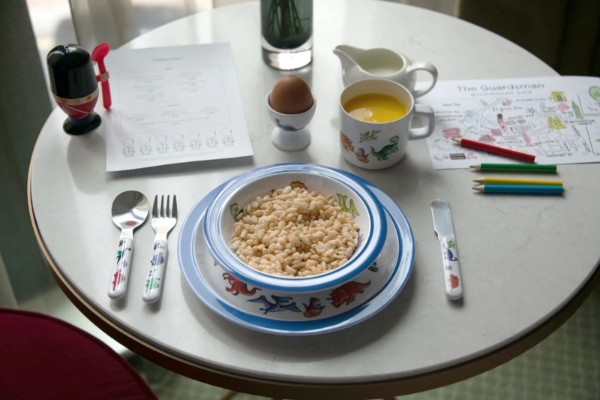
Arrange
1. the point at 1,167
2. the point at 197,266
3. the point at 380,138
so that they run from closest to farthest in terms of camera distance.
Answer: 1. the point at 197,266
2. the point at 380,138
3. the point at 1,167

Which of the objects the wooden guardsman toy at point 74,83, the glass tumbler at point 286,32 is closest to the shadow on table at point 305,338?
the wooden guardsman toy at point 74,83

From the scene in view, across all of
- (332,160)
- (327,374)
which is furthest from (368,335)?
(332,160)

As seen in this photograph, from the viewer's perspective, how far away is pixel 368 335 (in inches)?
27.5

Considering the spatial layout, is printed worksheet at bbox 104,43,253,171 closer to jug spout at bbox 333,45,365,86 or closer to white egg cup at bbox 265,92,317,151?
white egg cup at bbox 265,92,317,151

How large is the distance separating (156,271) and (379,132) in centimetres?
36

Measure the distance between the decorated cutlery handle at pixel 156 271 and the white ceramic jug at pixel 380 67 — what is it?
0.44 m

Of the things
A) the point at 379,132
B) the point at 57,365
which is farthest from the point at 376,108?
the point at 57,365

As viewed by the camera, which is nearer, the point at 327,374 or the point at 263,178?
the point at 327,374

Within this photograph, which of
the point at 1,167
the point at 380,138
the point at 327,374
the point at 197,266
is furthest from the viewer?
the point at 1,167

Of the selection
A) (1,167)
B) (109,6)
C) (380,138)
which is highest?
(380,138)

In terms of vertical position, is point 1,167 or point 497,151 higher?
point 497,151

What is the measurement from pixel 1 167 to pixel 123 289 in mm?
892

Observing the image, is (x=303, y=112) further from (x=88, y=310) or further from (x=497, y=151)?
(x=88, y=310)

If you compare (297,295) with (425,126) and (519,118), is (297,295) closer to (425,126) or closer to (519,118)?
(425,126)
